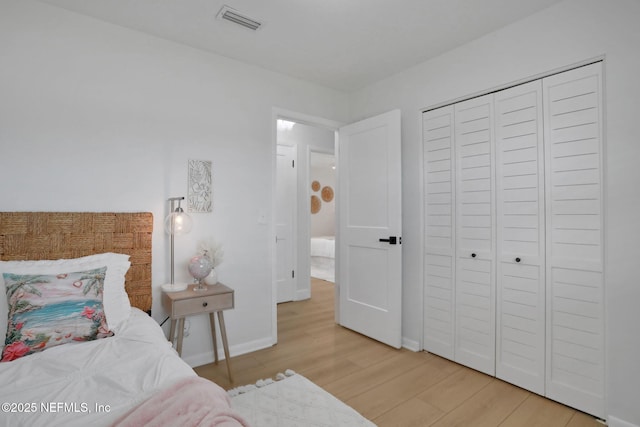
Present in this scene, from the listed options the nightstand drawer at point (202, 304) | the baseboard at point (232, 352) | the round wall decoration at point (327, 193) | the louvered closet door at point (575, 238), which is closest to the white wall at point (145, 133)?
the baseboard at point (232, 352)

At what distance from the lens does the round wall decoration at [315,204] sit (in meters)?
7.84

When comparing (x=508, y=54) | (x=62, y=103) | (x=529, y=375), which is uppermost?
(x=508, y=54)

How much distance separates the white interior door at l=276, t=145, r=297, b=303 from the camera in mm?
4562

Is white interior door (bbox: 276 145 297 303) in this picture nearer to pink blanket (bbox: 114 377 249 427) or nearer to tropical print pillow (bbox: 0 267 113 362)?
tropical print pillow (bbox: 0 267 113 362)

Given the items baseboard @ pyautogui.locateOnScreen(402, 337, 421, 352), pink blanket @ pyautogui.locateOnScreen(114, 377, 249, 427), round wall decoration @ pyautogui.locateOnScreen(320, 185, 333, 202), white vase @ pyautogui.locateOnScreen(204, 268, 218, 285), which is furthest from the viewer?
round wall decoration @ pyautogui.locateOnScreen(320, 185, 333, 202)

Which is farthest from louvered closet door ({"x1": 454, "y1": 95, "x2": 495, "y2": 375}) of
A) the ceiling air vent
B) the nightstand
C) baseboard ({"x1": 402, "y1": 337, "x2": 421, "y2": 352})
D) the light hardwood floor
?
the nightstand

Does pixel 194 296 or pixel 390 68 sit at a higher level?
pixel 390 68

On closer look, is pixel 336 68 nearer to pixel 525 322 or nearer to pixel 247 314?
pixel 247 314

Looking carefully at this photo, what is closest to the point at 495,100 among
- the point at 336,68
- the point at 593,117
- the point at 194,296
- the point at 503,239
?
the point at 593,117

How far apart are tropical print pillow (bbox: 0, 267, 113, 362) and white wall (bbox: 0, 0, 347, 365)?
0.66 metres

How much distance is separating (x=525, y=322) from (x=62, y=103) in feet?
11.2

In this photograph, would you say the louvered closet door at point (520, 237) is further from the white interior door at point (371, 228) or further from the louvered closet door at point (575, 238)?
the white interior door at point (371, 228)

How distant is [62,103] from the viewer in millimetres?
2174

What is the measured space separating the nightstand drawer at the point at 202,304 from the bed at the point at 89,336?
0.26m
